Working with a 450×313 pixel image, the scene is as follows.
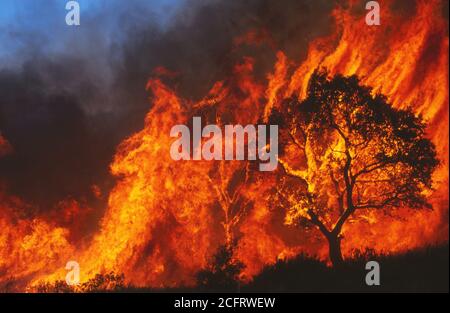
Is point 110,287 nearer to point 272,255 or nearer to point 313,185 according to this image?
point 272,255

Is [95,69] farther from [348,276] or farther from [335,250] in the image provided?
[348,276]

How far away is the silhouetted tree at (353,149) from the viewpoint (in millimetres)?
23281

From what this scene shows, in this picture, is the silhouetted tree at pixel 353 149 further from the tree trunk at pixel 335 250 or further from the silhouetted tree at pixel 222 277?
the silhouetted tree at pixel 222 277

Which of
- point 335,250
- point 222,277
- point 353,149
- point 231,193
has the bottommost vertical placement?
point 222,277

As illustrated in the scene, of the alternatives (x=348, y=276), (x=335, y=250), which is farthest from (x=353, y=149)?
(x=348, y=276)

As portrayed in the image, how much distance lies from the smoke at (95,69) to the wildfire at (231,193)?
95.4 inches

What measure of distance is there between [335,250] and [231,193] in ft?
32.8

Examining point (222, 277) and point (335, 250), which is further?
point (335, 250)

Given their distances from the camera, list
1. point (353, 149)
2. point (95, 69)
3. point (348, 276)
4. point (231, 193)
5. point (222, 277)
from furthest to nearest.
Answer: point (95, 69)
point (231, 193)
point (353, 149)
point (222, 277)
point (348, 276)

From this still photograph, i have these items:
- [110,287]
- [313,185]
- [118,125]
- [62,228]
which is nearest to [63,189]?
[62,228]

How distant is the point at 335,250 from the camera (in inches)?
933

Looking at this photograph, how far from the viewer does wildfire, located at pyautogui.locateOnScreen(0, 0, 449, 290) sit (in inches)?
1088

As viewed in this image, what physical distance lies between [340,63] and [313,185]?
7055 mm

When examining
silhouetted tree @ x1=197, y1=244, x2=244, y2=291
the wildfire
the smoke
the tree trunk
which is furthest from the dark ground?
the smoke
